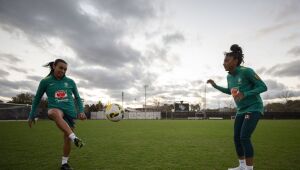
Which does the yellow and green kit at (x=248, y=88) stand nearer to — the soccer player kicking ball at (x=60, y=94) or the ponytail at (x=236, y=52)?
the ponytail at (x=236, y=52)

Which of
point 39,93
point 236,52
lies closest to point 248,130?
point 236,52

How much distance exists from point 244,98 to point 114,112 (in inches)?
203

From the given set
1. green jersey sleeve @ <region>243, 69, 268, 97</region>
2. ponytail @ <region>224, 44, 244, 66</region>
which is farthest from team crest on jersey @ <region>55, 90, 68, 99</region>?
green jersey sleeve @ <region>243, 69, 268, 97</region>

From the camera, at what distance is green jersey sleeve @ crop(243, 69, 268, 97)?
15.9 feet

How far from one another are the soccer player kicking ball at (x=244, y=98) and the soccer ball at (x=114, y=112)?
473 centimetres

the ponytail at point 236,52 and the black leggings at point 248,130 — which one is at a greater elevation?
the ponytail at point 236,52

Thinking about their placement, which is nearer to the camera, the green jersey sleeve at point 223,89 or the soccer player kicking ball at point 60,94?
the soccer player kicking ball at point 60,94

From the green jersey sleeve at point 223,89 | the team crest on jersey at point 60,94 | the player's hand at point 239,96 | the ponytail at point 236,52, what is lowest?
the player's hand at point 239,96

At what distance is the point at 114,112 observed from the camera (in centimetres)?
919

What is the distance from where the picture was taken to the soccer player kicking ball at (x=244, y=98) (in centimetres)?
494

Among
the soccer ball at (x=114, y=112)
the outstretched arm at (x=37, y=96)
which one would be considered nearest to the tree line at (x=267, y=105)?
the soccer ball at (x=114, y=112)

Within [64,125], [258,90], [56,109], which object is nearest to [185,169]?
[258,90]

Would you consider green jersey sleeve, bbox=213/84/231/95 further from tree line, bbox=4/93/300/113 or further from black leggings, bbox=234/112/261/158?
tree line, bbox=4/93/300/113

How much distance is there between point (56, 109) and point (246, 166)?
4.12 meters
